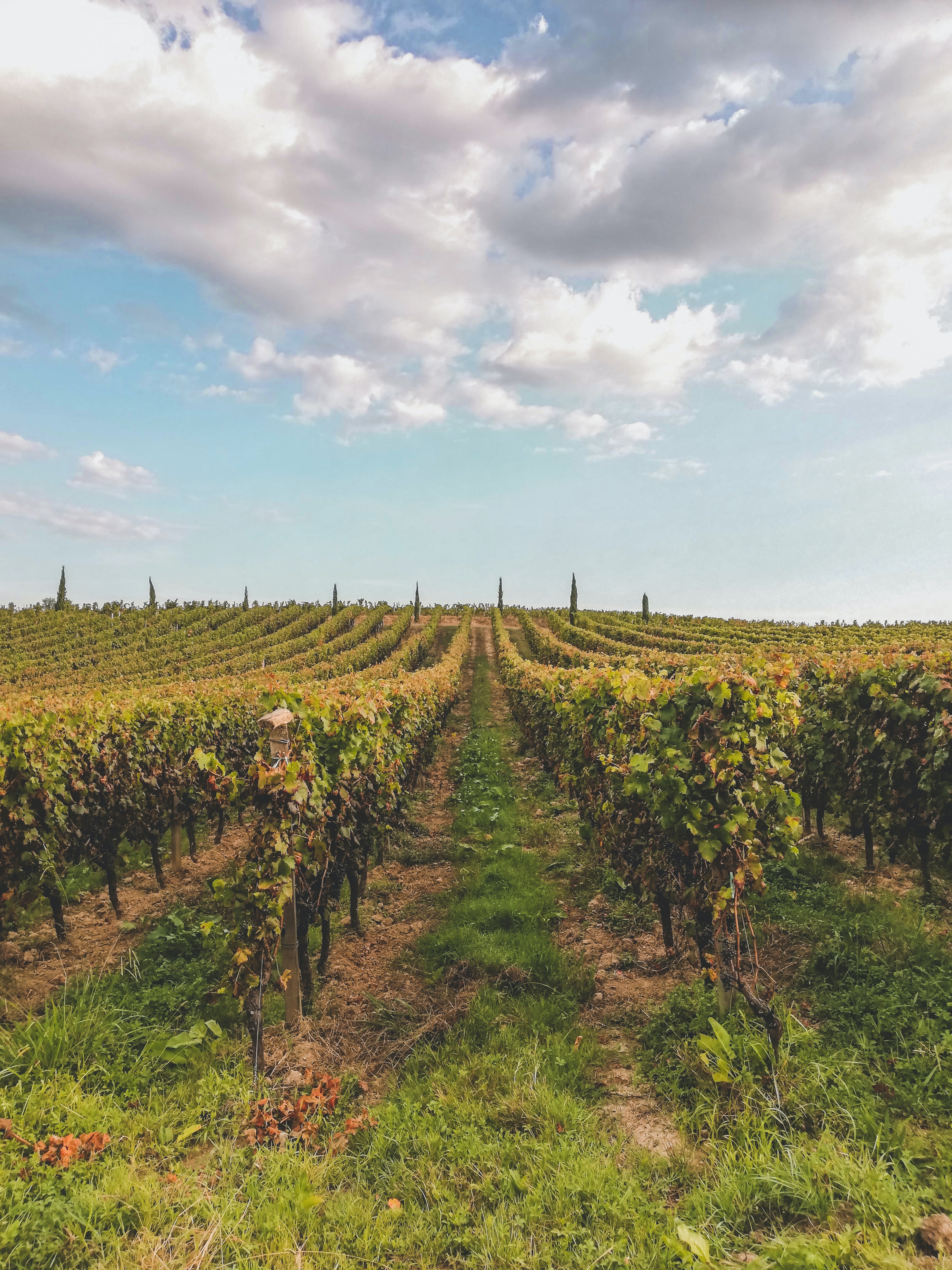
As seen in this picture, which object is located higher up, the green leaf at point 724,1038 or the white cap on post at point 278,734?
the white cap on post at point 278,734

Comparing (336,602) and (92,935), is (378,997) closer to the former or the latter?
(92,935)

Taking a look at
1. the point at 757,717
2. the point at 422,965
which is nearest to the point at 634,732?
the point at 757,717

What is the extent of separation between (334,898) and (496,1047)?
11.8 ft

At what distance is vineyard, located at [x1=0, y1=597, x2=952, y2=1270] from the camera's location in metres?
3.26

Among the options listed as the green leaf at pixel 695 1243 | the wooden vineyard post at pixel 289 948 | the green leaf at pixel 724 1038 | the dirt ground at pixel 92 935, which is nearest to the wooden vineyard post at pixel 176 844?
the dirt ground at pixel 92 935

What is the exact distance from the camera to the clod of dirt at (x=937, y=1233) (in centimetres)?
281

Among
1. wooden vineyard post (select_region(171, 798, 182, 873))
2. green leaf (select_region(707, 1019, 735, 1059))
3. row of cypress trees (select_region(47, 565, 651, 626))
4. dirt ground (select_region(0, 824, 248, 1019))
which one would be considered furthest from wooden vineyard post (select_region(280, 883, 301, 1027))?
row of cypress trees (select_region(47, 565, 651, 626))

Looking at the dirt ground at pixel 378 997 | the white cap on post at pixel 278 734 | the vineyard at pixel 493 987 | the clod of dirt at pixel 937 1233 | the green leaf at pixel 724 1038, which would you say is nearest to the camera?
the clod of dirt at pixel 937 1233

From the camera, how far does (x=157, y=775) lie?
8945 mm

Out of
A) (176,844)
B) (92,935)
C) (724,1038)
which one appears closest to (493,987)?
(724,1038)

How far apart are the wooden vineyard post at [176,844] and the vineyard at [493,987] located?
16cm

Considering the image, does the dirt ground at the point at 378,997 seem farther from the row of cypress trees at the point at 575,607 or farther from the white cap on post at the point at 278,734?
the row of cypress trees at the point at 575,607

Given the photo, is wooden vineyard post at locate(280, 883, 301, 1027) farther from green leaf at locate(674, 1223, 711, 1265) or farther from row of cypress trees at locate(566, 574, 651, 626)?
row of cypress trees at locate(566, 574, 651, 626)

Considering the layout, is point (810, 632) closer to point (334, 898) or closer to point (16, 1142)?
point (334, 898)
